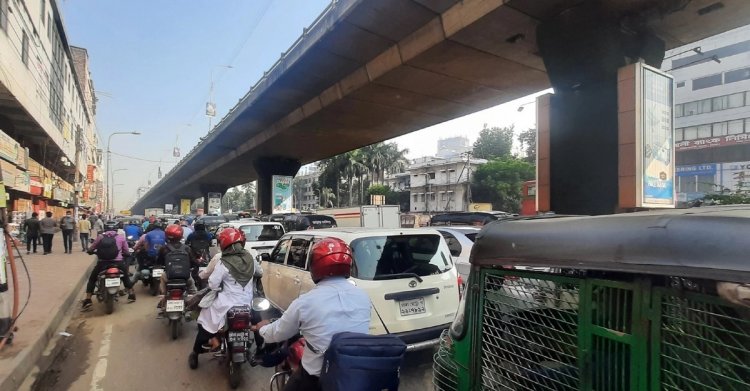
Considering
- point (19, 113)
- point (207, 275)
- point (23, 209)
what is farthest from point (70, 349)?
point (23, 209)

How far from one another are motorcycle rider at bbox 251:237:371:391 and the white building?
48.8 metres

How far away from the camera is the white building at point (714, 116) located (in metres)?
42.4

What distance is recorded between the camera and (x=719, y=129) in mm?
43938

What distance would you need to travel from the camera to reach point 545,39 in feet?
32.1

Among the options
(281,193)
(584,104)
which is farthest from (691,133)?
(584,104)

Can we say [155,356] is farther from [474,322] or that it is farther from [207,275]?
[474,322]

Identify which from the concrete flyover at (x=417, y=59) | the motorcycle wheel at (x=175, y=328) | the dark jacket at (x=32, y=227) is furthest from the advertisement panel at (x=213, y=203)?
the motorcycle wheel at (x=175, y=328)

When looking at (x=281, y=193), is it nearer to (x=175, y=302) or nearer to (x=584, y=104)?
(x=584, y=104)

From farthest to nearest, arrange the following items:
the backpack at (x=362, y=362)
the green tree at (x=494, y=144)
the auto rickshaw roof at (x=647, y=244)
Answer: the green tree at (x=494, y=144)
the backpack at (x=362, y=362)
the auto rickshaw roof at (x=647, y=244)

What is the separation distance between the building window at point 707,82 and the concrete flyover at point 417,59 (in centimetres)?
4042

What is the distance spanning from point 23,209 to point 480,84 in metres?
23.6

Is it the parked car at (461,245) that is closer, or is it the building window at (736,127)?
the parked car at (461,245)

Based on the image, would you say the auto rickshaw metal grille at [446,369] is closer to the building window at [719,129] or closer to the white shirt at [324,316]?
the white shirt at [324,316]

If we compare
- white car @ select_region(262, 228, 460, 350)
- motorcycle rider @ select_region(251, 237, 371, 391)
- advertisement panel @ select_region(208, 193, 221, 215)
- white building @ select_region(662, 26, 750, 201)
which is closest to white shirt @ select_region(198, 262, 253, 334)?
white car @ select_region(262, 228, 460, 350)
